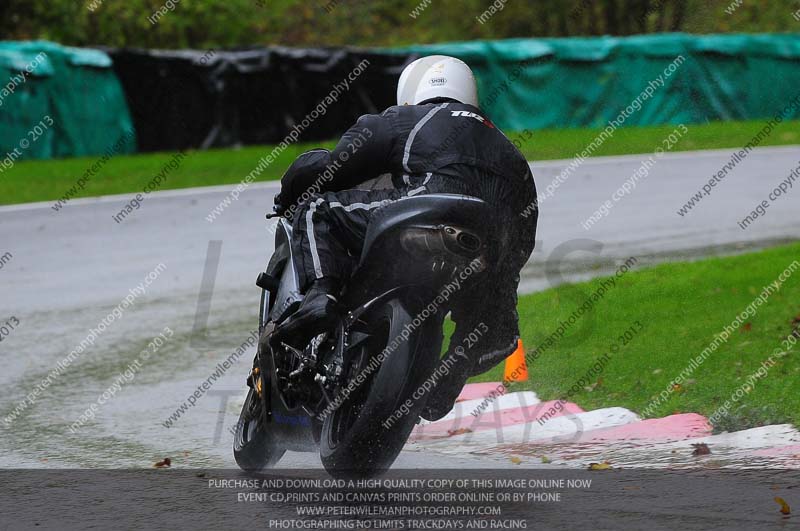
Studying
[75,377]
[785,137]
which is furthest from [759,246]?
[785,137]

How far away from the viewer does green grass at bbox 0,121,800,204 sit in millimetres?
18641

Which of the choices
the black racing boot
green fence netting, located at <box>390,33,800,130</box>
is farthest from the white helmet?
green fence netting, located at <box>390,33,800,130</box>

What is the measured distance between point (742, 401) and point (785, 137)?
15.9 meters

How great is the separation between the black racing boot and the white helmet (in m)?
0.85

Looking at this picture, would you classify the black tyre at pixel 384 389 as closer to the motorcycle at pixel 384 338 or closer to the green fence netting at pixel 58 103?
the motorcycle at pixel 384 338

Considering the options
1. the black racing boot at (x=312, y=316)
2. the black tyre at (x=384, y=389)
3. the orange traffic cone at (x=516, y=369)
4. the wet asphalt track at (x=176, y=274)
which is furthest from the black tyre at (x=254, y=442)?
the orange traffic cone at (x=516, y=369)

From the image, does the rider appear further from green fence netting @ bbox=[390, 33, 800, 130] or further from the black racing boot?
green fence netting @ bbox=[390, 33, 800, 130]

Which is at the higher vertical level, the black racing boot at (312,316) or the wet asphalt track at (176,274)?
the black racing boot at (312,316)

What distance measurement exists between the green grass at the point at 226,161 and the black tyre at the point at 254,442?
12.0 meters

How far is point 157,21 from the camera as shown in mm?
30969

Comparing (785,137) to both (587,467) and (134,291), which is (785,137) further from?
(587,467)

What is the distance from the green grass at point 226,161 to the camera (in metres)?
18.6

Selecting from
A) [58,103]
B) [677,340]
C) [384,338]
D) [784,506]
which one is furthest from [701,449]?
[58,103]

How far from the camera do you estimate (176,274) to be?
12.2 meters
